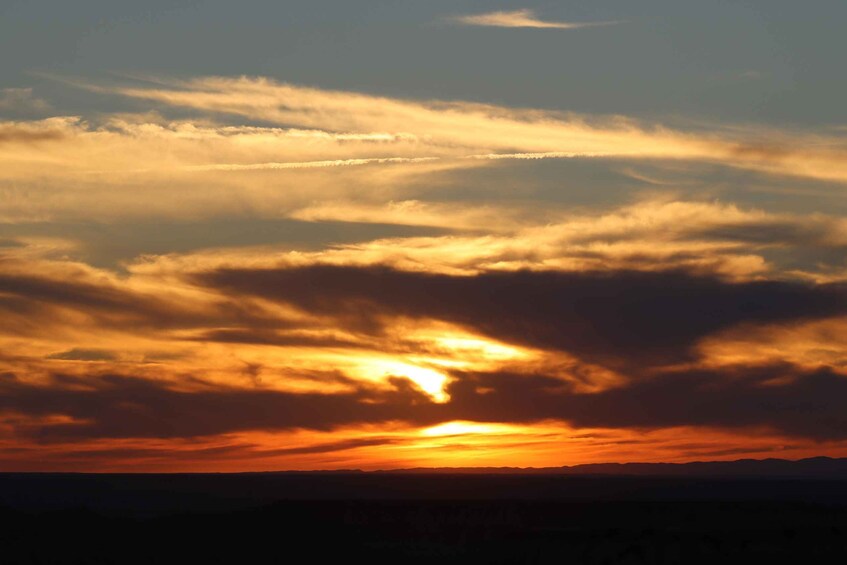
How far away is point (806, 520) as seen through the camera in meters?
77.1

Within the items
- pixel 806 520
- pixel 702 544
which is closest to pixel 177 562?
pixel 702 544

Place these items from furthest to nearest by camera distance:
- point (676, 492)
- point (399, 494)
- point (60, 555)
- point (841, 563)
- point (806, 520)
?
1. point (676, 492)
2. point (399, 494)
3. point (806, 520)
4. point (60, 555)
5. point (841, 563)

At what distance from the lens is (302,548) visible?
2301 inches

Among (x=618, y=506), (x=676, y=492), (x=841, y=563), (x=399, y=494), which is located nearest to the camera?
(x=841, y=563)

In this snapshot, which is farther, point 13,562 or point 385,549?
point 385,549

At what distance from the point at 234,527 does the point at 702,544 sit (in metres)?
27.2

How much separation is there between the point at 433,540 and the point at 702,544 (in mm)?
14466

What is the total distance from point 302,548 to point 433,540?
6658 millimetres

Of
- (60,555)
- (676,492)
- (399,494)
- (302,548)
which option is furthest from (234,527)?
(676,492)

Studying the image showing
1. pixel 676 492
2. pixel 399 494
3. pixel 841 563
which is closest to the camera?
pixel 841 563

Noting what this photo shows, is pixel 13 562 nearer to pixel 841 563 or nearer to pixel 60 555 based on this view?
pixel 60 555

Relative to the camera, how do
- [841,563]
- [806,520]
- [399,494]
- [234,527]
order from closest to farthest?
[841,563]
[234,527]
[806,520]
[399,494]

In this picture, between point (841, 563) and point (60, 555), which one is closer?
point (841, 563)

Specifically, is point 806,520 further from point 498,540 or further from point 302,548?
point 302,548
